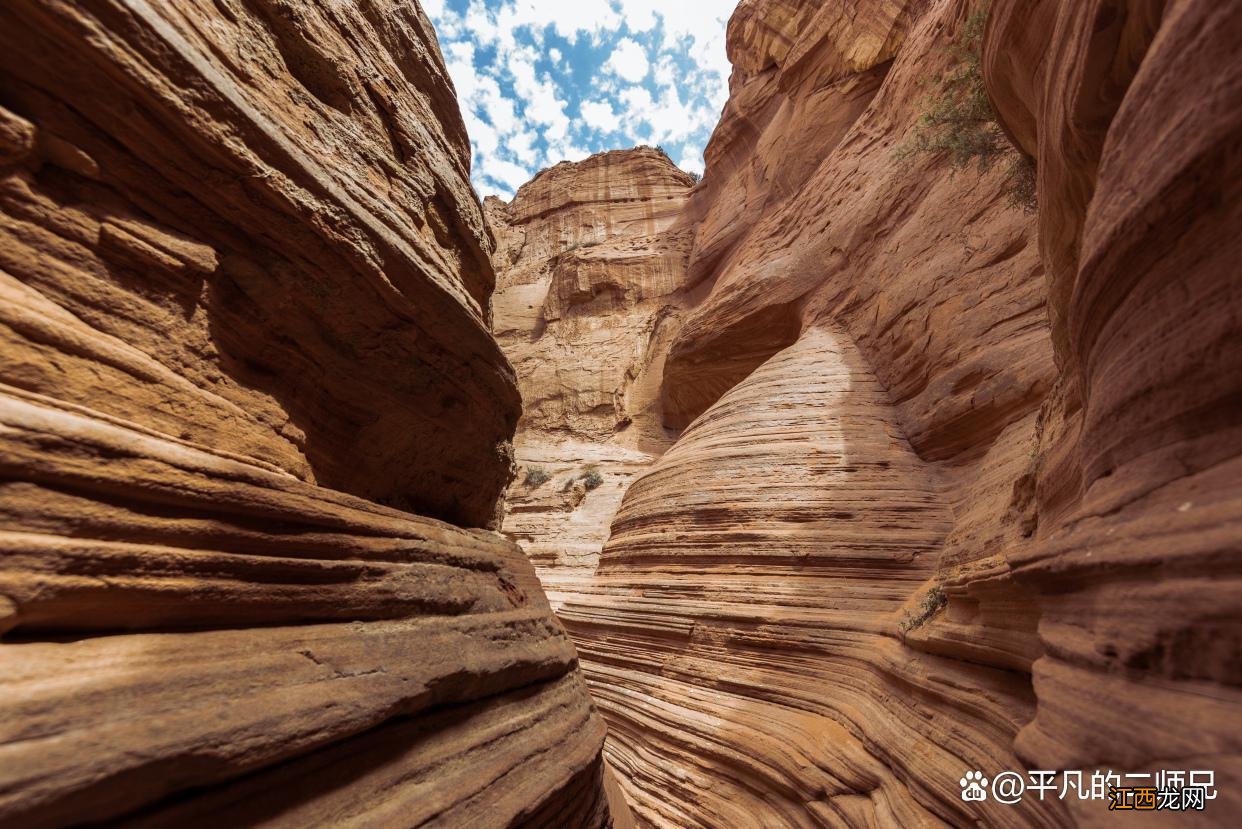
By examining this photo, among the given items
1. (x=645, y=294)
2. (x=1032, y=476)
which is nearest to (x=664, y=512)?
(x=1032, y=476)

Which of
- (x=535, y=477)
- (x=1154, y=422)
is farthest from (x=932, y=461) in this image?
(x=535, y=477)

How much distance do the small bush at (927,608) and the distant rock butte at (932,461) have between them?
5 centimetres

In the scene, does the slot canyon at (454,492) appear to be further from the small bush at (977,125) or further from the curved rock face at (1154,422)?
the small bush at (977,125)

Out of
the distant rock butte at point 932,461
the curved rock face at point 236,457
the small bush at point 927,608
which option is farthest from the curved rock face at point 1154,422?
the curved rock face at point 236,457

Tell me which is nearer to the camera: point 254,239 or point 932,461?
point 254,239

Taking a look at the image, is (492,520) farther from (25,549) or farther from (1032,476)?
(1032,476)

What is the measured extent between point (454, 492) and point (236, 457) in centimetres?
234

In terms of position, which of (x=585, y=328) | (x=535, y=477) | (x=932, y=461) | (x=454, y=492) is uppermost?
(x=585, y=328)

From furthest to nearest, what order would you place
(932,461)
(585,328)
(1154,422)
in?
1. (585,328)
2. (932,461)
3. (1154,422)

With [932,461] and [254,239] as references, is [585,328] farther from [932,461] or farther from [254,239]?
[254,239]

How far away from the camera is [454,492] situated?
4859 mm

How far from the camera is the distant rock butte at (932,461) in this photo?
5.86ft

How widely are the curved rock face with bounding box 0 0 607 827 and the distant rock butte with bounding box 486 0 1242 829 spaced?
272 cm

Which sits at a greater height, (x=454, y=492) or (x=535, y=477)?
(x=535, y=477)
